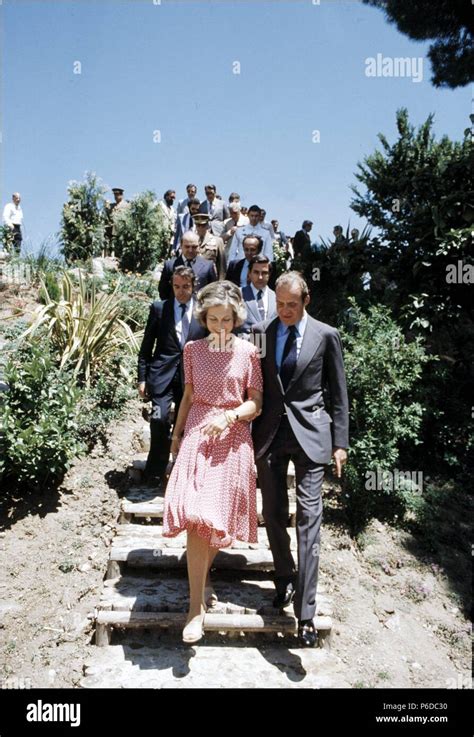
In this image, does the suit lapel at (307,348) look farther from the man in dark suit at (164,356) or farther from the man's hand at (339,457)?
the man in dark suit at (164,356)

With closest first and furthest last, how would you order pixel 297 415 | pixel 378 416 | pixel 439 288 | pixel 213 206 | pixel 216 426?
pixel 216 426
pixel 297 415
pixel 378 416
pixel 439 288
pixel 213 206

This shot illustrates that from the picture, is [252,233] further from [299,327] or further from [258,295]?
[299,327]

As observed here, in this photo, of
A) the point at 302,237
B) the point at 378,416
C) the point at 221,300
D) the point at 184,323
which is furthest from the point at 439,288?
the point at 302,237

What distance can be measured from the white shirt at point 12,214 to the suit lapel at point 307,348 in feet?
35.2

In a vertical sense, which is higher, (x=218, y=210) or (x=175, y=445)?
(x=218, y=210)

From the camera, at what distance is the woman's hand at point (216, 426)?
9.63 feet

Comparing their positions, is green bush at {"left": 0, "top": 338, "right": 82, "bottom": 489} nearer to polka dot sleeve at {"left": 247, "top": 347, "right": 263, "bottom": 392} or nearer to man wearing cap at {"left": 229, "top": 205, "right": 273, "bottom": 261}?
polka dot sleeve at {"left": 247, "top": 347, "right": 263, "bottom": 392}

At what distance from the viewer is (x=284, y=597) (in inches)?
133

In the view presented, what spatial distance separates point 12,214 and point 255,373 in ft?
36.1

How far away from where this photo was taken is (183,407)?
327 cm

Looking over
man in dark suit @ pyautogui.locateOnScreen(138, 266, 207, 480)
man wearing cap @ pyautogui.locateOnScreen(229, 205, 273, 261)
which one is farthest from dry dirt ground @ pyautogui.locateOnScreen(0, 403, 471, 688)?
man wearing cap @ pyautogui.locateOnScreen(229, 205, 273, 261)
